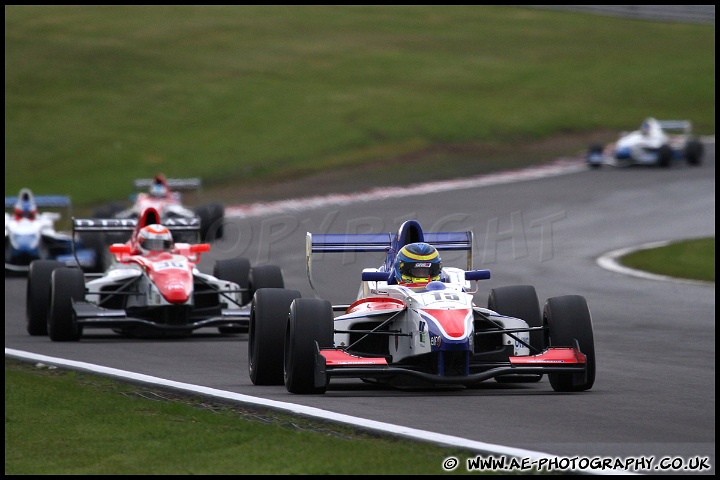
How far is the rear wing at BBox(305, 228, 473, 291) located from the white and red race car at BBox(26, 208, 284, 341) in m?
3.61

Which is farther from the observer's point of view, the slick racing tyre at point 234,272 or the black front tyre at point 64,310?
the slick racing tyre at point 234,272

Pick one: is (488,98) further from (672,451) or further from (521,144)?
(672,451)

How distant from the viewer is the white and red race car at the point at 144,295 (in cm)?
1652

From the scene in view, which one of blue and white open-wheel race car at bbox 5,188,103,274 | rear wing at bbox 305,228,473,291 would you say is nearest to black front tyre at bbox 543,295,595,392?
rear wing at bbox 305,228,473,291

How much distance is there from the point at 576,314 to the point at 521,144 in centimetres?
3400

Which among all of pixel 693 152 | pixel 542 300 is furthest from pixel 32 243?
pixel 693 152

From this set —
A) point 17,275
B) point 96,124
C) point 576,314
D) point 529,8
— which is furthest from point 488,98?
point 576,314

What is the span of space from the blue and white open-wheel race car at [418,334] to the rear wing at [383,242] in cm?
5

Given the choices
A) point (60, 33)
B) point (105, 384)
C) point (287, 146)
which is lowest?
point (105, 384)

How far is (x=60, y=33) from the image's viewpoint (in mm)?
59844

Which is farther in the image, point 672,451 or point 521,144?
Result: point 521,144

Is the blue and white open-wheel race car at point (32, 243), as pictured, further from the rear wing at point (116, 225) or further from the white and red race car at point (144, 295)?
the white and red race car at point (144, 295)

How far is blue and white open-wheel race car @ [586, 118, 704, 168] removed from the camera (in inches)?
1596

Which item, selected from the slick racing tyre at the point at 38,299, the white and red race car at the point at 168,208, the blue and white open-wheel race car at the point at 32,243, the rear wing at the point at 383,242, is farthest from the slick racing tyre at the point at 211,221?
the rear wing at the point at 383,242
